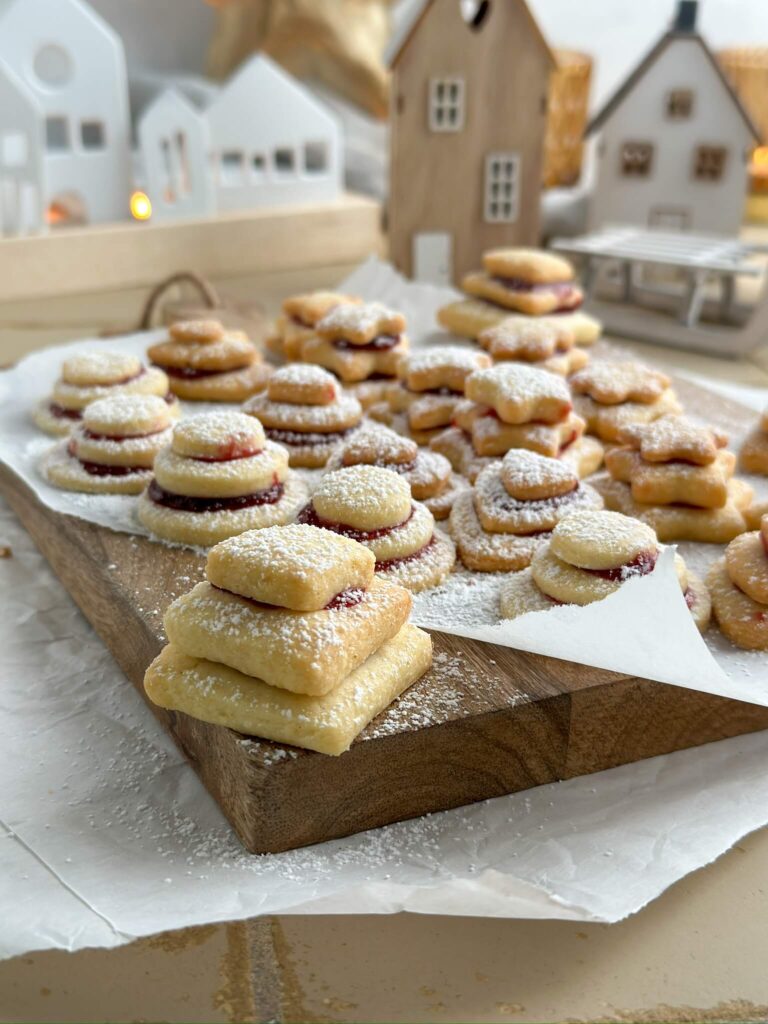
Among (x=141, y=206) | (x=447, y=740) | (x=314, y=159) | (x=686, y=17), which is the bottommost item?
(x=447, y=740)

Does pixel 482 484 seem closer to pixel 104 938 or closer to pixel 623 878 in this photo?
pixel 623 878

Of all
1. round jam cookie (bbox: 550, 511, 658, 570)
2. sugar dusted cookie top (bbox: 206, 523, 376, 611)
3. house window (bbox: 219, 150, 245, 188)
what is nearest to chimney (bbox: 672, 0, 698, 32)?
house window (bbox: 219, 150, 245, 188)

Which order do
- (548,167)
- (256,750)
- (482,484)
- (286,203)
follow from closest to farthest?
(256,750) < (482,484) < (286,203) < (548,167)

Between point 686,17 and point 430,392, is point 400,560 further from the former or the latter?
point 686,17

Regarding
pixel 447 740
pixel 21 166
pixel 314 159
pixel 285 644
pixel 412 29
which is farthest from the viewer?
pixel 314 159

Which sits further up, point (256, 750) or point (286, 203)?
point (286, 203)

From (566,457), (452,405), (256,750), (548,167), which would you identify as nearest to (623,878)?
(256,750)

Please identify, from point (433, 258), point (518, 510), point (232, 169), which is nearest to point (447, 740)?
point (518, 510)

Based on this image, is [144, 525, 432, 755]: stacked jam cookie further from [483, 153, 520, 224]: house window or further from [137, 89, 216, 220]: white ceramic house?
[137, 89, 216, 220]: white ceramic house
